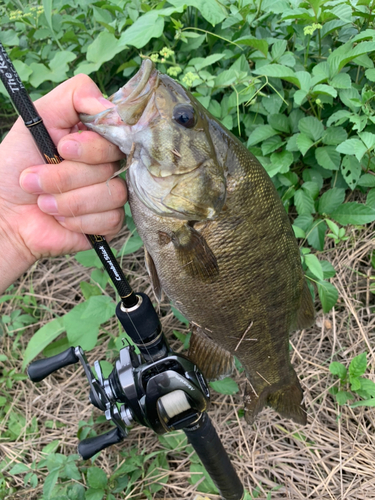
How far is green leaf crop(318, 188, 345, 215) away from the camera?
221 centimetres

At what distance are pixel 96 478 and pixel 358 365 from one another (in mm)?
1607

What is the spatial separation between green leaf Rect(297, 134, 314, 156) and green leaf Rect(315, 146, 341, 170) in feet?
0.30

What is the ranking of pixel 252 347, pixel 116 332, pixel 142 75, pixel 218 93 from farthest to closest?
pixel 116 332 < pixel 218 93 < pixel 252 347 < pixel 142 75

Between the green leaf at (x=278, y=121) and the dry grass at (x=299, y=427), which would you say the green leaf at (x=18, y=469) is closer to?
the dry grass at (x=299, y=427)

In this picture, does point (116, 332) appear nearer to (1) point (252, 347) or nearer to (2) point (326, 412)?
(1) point (252, 347)

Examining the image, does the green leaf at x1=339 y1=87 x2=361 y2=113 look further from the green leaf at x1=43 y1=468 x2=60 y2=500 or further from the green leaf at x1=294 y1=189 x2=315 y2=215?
the green leaf at x1=43 y1=468 x2=60 y2=500

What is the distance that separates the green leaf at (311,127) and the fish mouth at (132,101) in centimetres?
119

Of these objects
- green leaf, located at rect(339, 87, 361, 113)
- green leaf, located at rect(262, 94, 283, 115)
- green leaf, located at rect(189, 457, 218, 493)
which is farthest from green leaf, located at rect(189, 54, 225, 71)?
green leaf, located at rect(189, 457, 218, 493)

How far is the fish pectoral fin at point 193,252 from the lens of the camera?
1.44m

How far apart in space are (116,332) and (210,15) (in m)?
2.10

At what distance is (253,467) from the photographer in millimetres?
2223

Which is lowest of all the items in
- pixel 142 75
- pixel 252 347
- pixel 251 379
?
pixel 251 379

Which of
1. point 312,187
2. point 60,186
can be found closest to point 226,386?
point 312,187

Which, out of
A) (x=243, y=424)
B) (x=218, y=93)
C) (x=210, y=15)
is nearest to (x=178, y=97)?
(x=210, y=15)
